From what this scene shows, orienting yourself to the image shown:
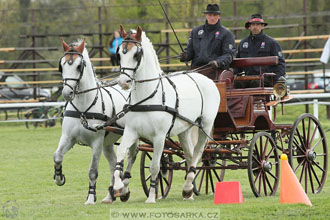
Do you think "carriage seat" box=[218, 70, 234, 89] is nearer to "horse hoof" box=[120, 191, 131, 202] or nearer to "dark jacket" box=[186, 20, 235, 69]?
"dark jacket" box=[186, 20, 235, 69]

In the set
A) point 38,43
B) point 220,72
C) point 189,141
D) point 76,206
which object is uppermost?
point 38,43

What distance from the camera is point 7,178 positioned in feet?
41.7

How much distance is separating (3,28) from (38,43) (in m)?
5.31

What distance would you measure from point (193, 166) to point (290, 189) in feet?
5.22

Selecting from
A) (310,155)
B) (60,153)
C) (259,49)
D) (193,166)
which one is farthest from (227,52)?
(60,153)

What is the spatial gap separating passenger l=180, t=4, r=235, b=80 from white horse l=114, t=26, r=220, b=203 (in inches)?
31.2

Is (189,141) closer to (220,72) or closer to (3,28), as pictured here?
(220,72)

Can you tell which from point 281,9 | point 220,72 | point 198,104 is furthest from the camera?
point 281,9

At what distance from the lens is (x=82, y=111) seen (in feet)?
30.2

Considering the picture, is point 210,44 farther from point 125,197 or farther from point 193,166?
point 125,197

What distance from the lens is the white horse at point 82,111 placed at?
8.90 metres

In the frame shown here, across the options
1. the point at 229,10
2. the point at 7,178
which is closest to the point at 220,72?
the point at 7,178

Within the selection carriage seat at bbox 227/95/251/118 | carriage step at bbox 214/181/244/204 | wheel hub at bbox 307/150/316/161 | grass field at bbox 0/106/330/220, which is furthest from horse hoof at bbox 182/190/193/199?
wheel hub at bbox 307/150/316/161

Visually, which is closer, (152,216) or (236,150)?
(152,216)
